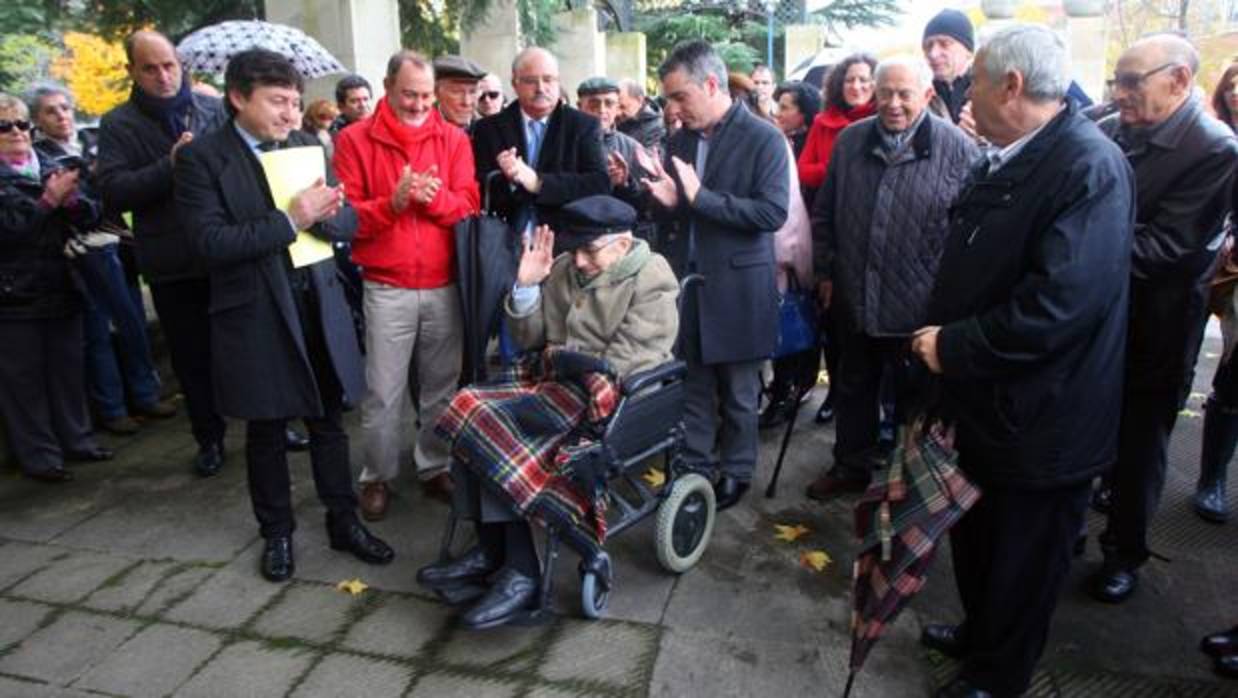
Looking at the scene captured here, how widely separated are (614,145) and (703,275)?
1637 mm

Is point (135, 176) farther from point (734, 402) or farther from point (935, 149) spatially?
point (935, 149)

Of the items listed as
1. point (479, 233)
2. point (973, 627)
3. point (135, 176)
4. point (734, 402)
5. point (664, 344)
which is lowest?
point (973, 627)

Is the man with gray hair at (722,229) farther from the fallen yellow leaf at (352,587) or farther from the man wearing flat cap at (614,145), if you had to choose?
the fallen yellow leaf at (352,587)

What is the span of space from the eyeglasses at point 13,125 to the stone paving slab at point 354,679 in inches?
125

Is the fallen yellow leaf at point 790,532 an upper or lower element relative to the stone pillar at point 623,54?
lower

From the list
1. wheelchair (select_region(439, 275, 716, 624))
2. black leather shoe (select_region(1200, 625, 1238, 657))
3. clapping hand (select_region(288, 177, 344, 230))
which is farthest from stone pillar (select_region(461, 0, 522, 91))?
black leather shoe (select_region(1200, 625, 1238, 657))

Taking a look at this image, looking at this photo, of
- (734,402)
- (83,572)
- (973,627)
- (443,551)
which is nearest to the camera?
(973,627)

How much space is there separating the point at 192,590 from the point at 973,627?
290 centimetres

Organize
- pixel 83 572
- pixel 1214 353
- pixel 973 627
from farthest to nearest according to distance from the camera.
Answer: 1. pixel 1214 353
2. pixel 83 572
3. pixel 973 627

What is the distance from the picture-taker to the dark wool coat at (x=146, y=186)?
3904 mm

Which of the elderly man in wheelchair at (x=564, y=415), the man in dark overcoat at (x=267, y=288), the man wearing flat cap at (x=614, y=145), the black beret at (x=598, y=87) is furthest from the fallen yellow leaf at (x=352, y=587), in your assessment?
the black beret at (x=598, y=87)

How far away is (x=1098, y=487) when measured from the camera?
397 centimetres

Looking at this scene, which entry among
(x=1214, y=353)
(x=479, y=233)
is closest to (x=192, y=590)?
(x=479, y=233)

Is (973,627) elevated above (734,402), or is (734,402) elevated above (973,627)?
(734,402)
